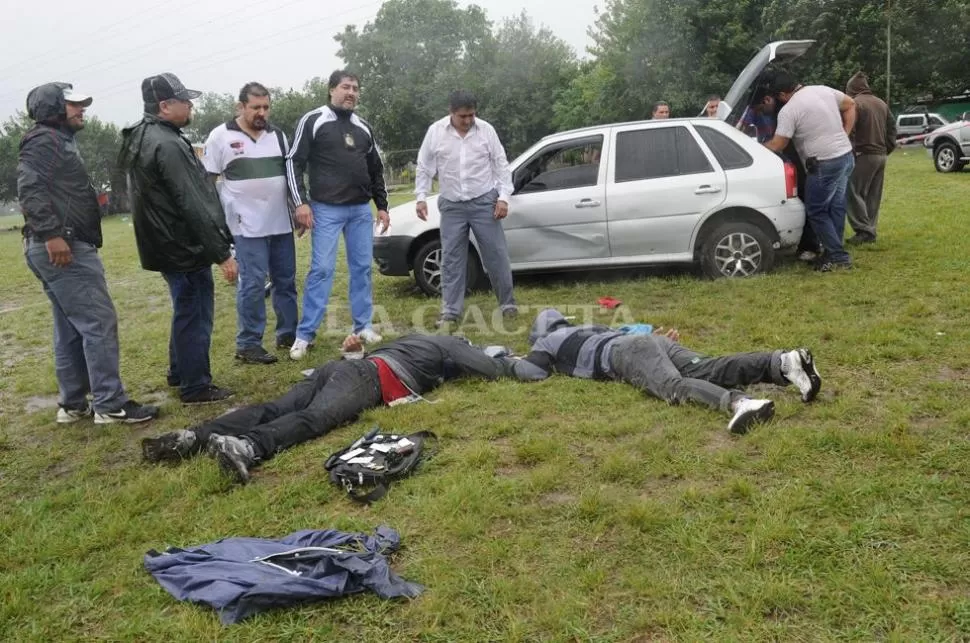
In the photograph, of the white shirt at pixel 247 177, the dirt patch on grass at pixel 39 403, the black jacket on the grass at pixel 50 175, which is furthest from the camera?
the white shirt at pixel 247 177

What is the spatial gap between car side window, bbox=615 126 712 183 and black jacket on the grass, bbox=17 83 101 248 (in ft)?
15.7

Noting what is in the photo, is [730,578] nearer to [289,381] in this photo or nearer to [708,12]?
[289,381]

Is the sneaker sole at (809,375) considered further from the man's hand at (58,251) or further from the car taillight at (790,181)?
the man's hand at (58,251)

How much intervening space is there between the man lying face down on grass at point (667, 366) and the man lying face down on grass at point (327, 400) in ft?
1.12

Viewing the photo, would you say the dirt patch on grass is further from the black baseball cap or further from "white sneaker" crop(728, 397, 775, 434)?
"white sneaker" crop(728, 397, 775, 434)

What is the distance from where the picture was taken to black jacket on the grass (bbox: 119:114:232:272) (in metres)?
4.49

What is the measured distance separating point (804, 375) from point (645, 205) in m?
3.59

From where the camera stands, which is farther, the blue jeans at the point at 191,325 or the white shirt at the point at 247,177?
the white shirt at the point at 247,177

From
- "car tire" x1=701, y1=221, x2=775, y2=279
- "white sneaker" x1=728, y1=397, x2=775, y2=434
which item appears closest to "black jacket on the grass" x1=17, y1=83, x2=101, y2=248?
"white sneaker" x1=728, y1=397, x2=775, y2=434

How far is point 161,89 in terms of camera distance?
14.9ft

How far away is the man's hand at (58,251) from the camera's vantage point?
13.7 feet

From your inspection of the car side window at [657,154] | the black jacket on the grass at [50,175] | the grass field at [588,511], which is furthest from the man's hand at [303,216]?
the car side window at [657,154]

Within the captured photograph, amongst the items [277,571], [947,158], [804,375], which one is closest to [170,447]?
→ [277,571]

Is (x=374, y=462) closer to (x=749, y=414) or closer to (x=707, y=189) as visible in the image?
(x=749, y=414)
